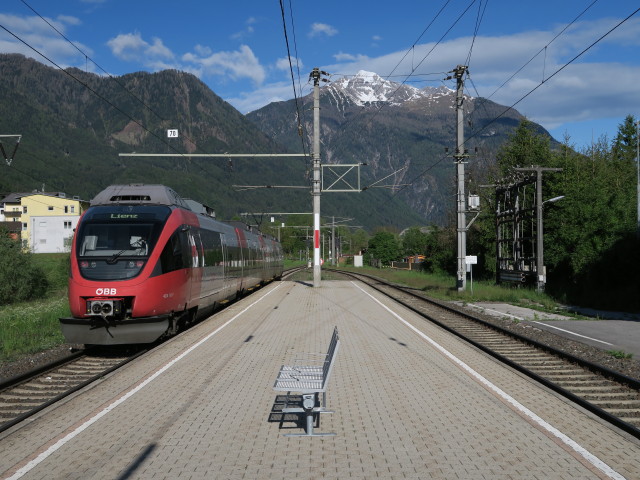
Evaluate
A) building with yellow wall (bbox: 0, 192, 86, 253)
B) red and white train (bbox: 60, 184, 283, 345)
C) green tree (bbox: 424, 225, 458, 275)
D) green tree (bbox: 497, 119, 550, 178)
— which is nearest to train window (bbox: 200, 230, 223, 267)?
red and white train (bbox: 60, 184, 283, 345)

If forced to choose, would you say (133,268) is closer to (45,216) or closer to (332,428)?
(332,428)

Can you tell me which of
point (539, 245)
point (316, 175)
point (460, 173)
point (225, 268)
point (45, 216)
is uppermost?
point (45, 216)

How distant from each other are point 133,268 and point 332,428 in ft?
21.8

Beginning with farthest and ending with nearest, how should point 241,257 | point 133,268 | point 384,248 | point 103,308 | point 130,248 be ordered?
point 384,248, point 241,257, point 130,248, point 133,268, point 103,308

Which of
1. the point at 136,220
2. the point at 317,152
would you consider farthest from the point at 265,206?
the point at 136,220

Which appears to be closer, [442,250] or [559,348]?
[559,348]

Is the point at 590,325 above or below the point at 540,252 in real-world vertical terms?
below

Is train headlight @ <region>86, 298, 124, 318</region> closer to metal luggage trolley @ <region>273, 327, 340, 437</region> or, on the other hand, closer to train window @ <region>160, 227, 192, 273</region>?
train window @ <region>160, 227, 192, 273</region>

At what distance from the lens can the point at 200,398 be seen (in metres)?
8.65

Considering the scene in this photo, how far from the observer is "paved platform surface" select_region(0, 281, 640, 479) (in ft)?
19.1

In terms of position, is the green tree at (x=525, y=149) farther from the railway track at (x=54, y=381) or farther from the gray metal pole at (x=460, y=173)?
the railway track at (x=54, y=381)

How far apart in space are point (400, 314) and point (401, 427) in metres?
13.9

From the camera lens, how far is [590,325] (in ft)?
61.2

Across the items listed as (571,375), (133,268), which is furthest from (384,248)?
(571,375)
